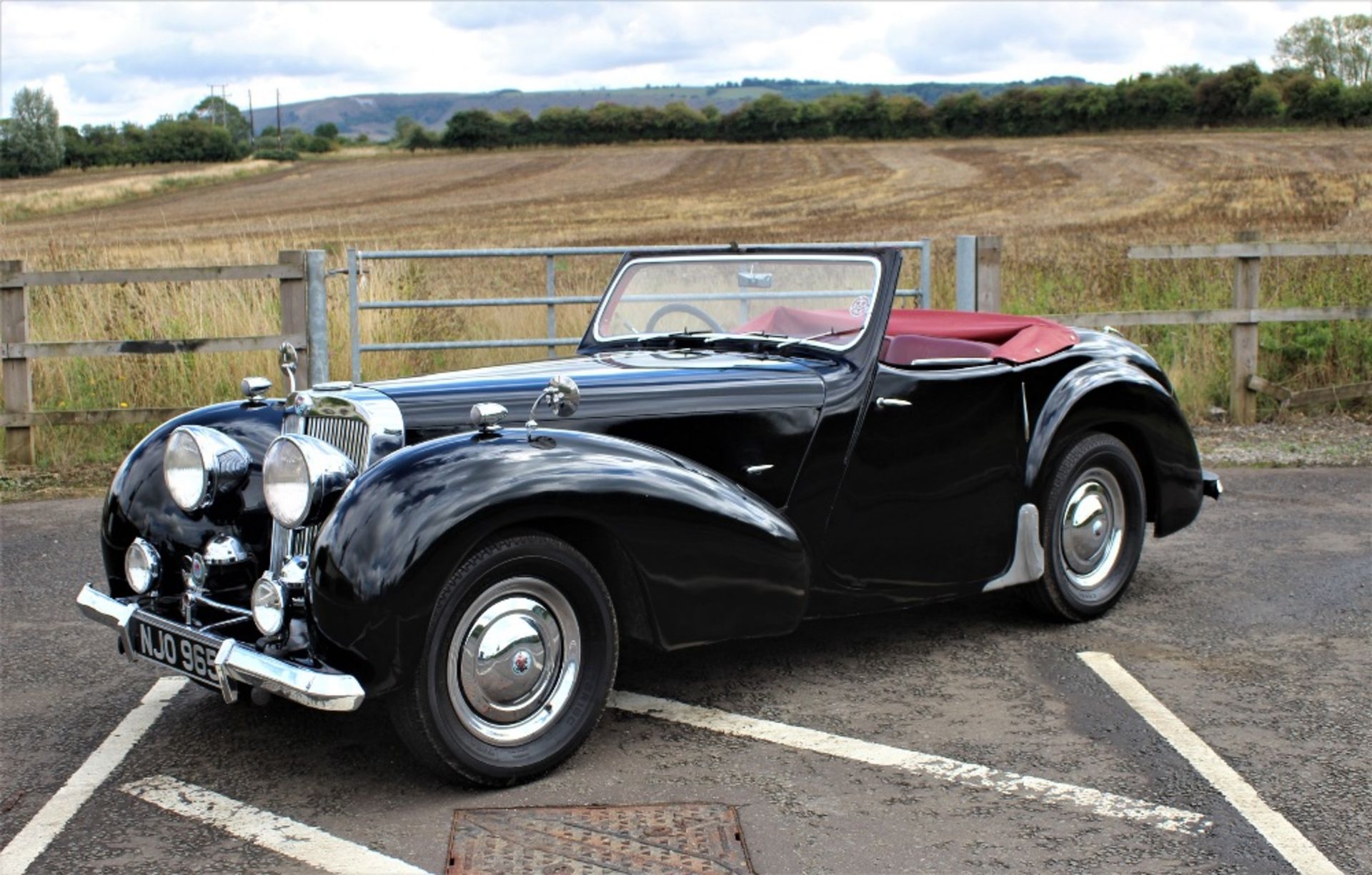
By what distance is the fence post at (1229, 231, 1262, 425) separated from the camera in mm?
9930

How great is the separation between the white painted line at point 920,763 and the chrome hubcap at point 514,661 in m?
0.60

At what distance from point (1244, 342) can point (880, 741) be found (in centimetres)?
682

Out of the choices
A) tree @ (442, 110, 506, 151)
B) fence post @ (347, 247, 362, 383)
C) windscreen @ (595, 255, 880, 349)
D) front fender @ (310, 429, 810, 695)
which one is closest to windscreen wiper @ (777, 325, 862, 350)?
windscreen @ (595, 255, 880, 349)

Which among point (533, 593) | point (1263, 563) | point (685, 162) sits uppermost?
point (685, 162)

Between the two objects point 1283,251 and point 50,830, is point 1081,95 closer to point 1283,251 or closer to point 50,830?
point 1283,251

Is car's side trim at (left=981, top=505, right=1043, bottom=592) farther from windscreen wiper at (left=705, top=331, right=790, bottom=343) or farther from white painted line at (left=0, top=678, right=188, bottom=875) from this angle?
white painted line at (left=0, top=678, right=188, bottom=875)

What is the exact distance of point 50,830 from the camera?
356cm

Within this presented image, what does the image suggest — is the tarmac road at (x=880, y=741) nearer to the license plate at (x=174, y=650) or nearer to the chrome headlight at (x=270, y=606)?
the license plate at (x=174, y=650)

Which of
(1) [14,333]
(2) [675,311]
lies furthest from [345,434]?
(1) [14,333]

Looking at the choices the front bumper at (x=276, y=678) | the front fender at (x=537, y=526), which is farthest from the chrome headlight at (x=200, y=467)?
the front fender at (x=537, y=526)

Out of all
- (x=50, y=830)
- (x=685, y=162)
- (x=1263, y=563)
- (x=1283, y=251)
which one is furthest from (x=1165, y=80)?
(x=50, y=830)

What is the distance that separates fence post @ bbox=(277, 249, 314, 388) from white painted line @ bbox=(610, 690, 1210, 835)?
16.8 feet

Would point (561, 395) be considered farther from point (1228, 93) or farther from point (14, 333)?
point (1228, 93)

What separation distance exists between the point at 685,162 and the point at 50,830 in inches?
1981
